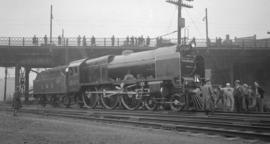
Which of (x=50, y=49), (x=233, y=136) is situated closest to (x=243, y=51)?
(x=50, y=49)

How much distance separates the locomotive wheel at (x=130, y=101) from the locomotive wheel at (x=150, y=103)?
0.72 metres

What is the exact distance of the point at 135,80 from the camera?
73.0ft

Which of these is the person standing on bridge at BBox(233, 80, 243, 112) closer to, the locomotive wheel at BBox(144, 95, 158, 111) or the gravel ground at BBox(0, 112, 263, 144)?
the locomotive wheel at BBox(144, 95, 158, 111)

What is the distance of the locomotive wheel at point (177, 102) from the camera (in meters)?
19.9

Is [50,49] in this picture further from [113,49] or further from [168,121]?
[168,121]

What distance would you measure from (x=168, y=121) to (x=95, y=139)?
4449mm

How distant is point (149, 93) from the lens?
21.3 m

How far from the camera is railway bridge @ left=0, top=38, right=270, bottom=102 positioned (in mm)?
45094

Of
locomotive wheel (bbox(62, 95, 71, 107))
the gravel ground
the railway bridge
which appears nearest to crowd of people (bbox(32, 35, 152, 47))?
the railway bridge

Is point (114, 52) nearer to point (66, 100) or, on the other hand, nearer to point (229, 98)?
point (66, 100)

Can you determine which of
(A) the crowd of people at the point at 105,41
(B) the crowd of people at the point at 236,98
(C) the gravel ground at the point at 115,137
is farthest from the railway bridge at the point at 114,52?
(C) the gravel ground at the point at 115,137

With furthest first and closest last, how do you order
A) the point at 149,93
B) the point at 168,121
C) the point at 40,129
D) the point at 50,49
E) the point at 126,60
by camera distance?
the point at 50,49, the point at 126,60, the point at 149,93, the point at 168,121, the point at 40,129

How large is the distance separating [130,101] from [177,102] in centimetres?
418

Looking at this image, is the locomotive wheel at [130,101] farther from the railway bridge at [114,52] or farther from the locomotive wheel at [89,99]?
the railway bridge at [114,52]
